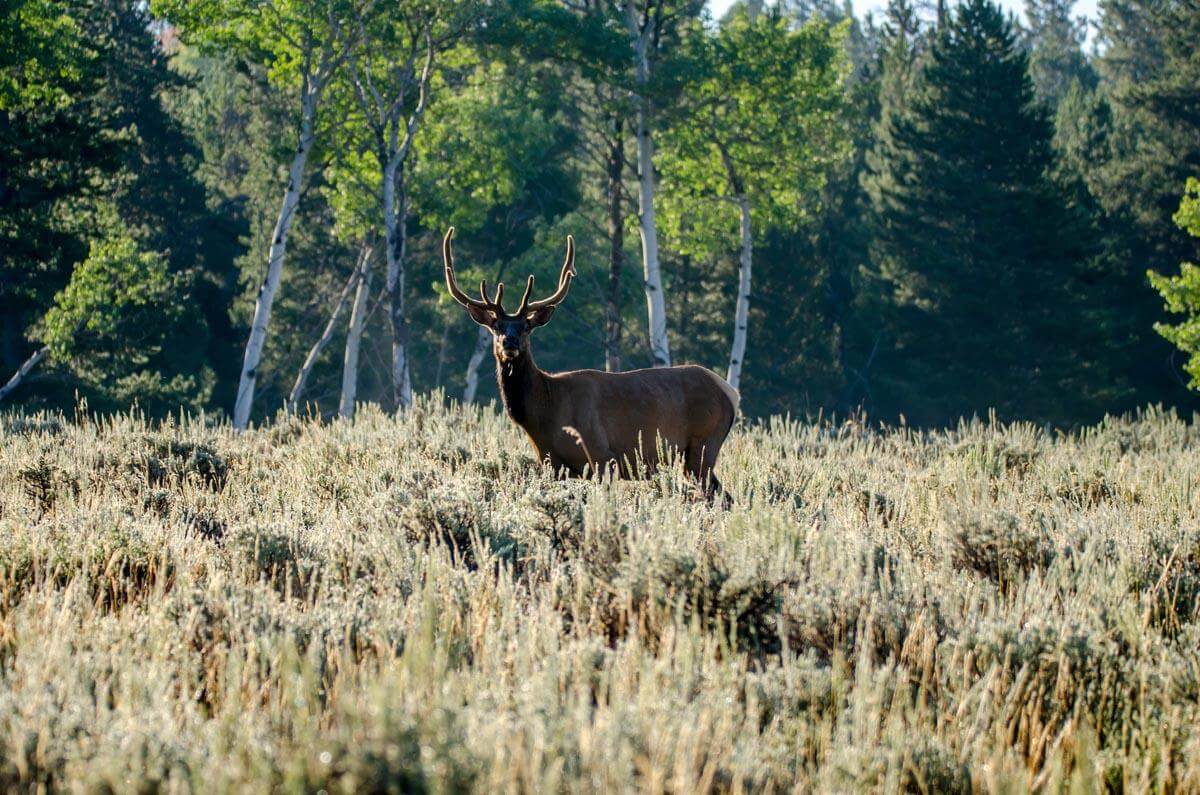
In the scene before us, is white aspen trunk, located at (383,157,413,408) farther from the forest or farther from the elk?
the elk

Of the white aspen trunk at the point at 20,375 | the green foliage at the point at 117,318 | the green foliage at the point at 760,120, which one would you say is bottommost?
the white aspen trunk at the point at 20,375

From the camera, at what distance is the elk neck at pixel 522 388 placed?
9.34 meters

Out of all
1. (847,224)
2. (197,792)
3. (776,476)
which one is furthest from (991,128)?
(197,792)

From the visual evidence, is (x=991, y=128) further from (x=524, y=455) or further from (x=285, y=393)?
(x=524, y=455)

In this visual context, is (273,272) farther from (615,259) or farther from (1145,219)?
(1145,219)

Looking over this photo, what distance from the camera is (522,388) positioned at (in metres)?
9.41

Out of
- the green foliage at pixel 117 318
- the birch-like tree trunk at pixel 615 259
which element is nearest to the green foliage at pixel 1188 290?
the birch-like tree trunk at pixel 615 259

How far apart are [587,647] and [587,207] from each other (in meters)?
36.9

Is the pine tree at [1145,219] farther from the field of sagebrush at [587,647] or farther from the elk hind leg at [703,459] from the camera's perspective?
the field of sagebrush at [587,647]

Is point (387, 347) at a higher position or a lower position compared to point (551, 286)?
lower

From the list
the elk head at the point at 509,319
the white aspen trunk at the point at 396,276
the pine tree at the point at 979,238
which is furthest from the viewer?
the pine tree at the point at 979,238

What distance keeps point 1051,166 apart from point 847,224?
838 centimetres

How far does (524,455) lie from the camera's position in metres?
10.5

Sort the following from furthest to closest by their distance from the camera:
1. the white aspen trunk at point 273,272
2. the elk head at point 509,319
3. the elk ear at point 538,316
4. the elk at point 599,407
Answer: the white aspen trunk at point 273,272 < the elk ear at point 538,316 < the elk at point 599,407 < the elk head at point 509,319
